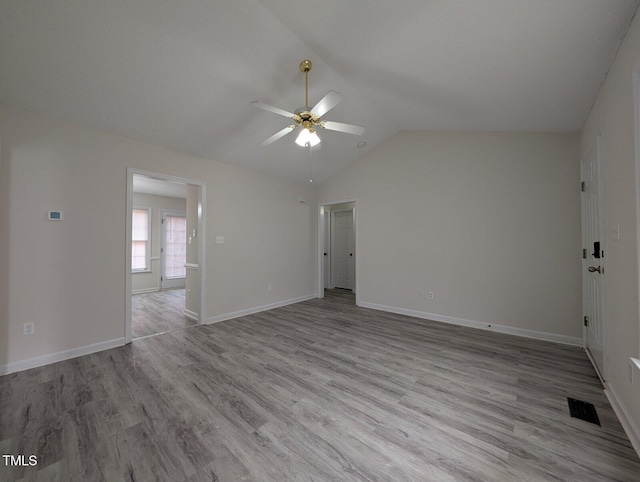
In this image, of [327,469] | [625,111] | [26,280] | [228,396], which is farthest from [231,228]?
[625,111]

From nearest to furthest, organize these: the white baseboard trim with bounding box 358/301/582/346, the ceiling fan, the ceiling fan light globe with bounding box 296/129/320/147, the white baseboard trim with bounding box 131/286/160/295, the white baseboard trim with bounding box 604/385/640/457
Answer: the white baseboard trim with bounding box 604/385/640/457 < the ceiling fan < the ceiling fan light globe with bounding box 296/129/320/147 < the white baseboard trim with bounding box 358/301/582/346 < the white baseboard trim with bounding box 131/286/160/295

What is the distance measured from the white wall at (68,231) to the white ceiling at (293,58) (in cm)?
27

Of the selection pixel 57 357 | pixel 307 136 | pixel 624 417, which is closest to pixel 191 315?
pixel 57 357

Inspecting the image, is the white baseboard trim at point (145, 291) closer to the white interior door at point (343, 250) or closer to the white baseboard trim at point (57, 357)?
the white baseboard trim at point (57, 357)

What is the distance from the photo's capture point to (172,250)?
6977mm

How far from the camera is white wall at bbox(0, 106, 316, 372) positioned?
7.82 ft

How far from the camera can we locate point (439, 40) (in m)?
1.92

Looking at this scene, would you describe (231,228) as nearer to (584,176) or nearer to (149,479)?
(149,479)

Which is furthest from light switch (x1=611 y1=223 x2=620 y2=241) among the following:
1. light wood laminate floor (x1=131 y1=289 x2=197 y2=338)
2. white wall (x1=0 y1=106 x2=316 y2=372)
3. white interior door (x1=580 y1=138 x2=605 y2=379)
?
light wood laminate floor (x1=131 y1=289 x2=197 y2=338)

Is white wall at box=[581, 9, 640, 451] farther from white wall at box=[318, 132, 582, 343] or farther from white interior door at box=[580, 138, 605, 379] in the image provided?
white wall at box=[318, 132, 582, 343]

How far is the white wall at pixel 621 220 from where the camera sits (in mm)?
1510

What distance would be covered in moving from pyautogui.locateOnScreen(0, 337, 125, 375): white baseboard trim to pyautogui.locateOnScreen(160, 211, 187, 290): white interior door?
3.98 meters

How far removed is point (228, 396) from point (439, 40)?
3.24 meters

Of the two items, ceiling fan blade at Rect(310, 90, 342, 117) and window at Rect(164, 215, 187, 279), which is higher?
ceiling fan blade at Rect(310, 90, 342, 117)
